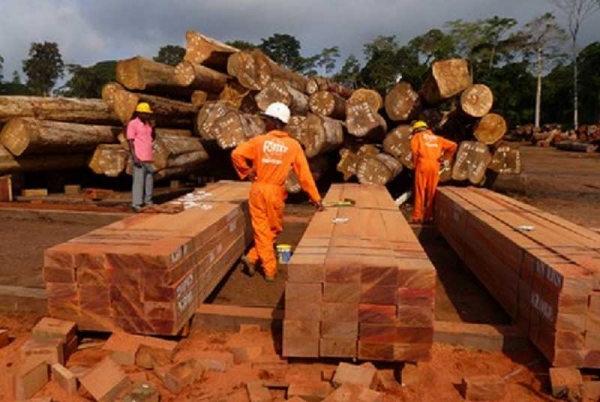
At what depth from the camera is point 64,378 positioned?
3.22 meters

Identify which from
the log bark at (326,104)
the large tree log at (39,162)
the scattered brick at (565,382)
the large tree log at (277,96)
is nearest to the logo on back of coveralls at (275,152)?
the scattered brick at (565,382)

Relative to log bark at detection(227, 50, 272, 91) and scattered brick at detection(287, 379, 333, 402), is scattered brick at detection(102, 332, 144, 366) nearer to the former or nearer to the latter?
scattered brick at detection(287, 379, 333, 402)

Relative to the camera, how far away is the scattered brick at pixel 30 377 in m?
3.13

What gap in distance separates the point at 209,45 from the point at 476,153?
564 cm

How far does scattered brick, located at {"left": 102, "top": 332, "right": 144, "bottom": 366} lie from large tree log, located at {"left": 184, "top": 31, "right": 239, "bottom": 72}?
7.82 metres

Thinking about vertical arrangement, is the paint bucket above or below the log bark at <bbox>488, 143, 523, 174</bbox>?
below

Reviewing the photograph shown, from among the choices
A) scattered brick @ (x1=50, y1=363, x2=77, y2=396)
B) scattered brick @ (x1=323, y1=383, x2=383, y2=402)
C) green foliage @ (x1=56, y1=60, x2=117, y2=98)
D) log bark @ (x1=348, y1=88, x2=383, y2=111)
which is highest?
green foliage @ (x1=56, y1=60, x2=117, y2=98)

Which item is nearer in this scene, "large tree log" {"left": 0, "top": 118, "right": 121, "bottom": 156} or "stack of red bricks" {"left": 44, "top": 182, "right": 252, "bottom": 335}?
"stack of red bricks" {"left": 44, "top": 182, "right": 252, "bottom": 335}

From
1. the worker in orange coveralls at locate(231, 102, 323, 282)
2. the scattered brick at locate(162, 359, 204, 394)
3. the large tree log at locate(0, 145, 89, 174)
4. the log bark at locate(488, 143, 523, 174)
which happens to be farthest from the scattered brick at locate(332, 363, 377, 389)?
the large tree log at locate(0, 145, 89, 174)

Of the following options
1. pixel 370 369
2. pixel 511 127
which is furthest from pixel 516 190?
pixel 511 127

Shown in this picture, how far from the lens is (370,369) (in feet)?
10.6

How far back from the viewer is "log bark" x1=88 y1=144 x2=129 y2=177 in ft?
31.4

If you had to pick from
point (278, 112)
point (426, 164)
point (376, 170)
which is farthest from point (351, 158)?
point (278, 112)

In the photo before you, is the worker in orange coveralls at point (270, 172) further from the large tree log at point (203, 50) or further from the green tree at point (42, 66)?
the green tree at point (42, 66)
